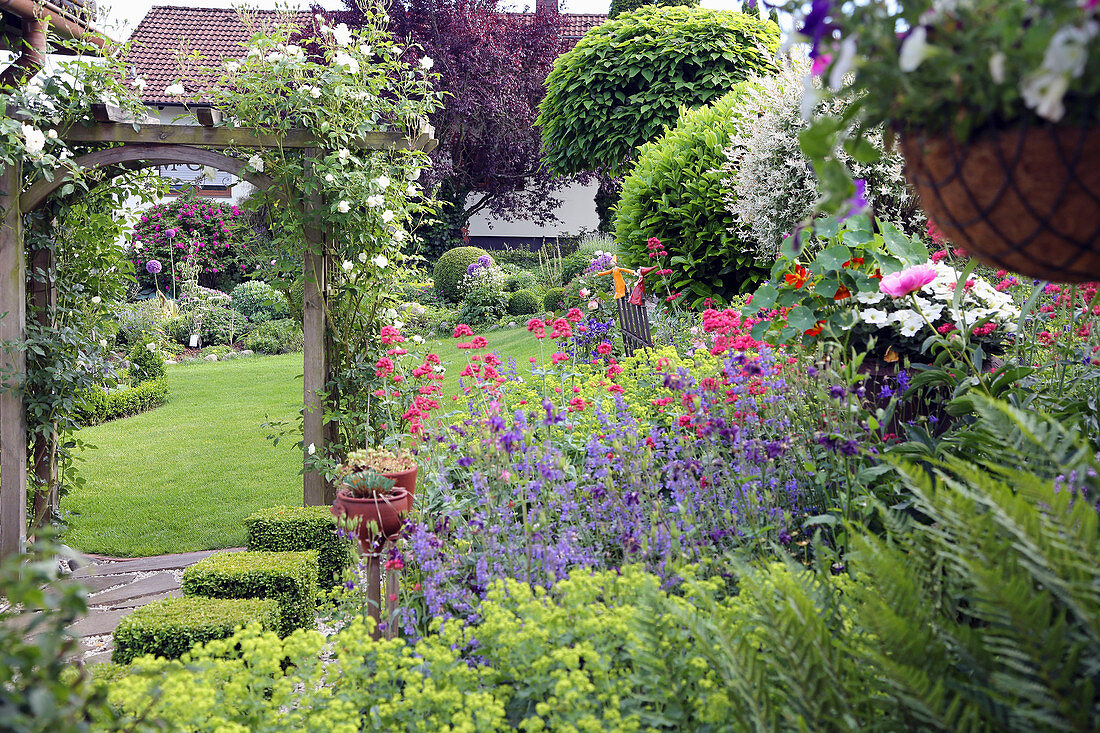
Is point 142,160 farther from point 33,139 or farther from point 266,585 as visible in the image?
point 266,585

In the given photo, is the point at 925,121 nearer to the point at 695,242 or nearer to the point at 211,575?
the point at 211,575

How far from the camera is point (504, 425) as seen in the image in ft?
6.97

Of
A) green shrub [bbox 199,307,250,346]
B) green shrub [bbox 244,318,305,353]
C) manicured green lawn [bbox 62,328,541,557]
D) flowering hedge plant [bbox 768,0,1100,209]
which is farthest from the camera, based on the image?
green shrub [bbox 199,307,250,346]

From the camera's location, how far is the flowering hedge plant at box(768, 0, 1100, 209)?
2.47 feet

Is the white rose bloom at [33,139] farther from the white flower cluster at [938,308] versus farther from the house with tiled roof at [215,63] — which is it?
the house with tiled roof at [215,63]

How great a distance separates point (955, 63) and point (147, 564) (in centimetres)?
448

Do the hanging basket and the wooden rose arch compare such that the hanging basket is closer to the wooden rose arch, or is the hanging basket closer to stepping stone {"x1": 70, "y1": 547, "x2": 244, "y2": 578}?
the wooden rose arch

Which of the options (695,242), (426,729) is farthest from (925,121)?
(695,242)

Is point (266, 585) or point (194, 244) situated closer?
point (266, 585)

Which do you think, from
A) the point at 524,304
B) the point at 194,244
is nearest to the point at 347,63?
the point at 524,304

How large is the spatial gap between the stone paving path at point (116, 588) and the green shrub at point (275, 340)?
709 centimetres

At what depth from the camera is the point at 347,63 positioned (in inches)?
156

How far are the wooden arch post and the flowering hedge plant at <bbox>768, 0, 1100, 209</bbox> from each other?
3558 mm

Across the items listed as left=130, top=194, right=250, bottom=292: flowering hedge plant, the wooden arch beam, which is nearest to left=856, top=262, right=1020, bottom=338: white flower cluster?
the wooden arch beam
